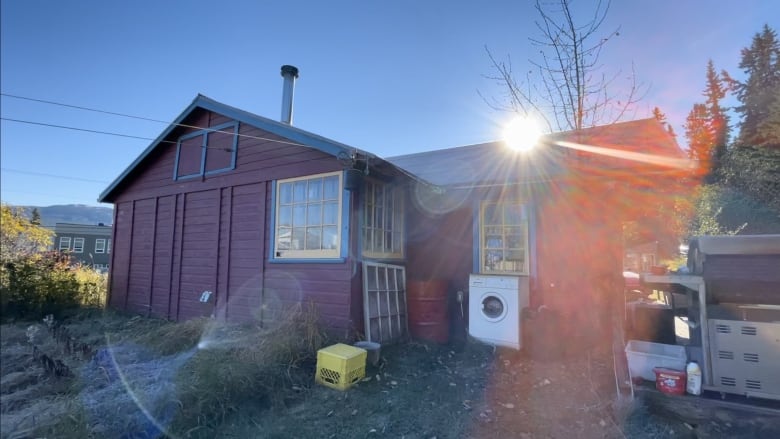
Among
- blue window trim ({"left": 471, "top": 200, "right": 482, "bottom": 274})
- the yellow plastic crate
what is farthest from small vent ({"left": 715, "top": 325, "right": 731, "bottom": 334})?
the yellow plastic crate

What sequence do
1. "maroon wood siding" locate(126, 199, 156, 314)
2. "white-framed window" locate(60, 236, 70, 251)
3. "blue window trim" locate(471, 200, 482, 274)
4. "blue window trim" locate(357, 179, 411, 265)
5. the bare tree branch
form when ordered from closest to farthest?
the bare tree branch → "blue window trim" locate(357, 179, 411, 265) → "blue window trim" locate(471, 200, 482, 274) → "maroon wood siding" locate(126, 199, 156, 314) → "white-framed window" locate(60, 236, 70, 251)

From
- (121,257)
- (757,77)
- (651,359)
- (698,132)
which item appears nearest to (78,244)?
(121,257)

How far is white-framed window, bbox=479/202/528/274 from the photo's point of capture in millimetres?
5254

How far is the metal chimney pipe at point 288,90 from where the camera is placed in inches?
270

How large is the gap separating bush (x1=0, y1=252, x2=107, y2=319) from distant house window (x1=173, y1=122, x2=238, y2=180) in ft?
11.0

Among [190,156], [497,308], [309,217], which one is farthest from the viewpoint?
[190,156]

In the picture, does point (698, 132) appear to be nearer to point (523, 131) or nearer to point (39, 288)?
point (523, 131)

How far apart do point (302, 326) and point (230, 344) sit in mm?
835

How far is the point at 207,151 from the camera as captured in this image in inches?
247

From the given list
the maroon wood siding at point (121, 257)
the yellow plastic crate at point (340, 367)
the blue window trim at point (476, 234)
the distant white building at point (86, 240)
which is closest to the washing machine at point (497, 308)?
the blue window trim at point (476, 234)

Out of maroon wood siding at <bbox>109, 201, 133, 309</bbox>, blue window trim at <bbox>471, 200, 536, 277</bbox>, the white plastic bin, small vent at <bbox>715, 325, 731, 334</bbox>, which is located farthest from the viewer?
maroon wood siding at <bbox>109, 201, 133, 309</bbox>

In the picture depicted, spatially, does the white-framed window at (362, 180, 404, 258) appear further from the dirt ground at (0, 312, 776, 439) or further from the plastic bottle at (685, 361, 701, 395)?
the plastic bottle at (685, 361, 701, 395)

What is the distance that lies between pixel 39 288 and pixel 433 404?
8062 mm

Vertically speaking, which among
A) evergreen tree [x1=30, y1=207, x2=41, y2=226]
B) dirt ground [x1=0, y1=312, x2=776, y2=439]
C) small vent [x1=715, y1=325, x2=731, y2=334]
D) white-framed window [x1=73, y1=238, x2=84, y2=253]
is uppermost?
evergreen tree [x1=30, y1=207, x2=41, y2=226]
